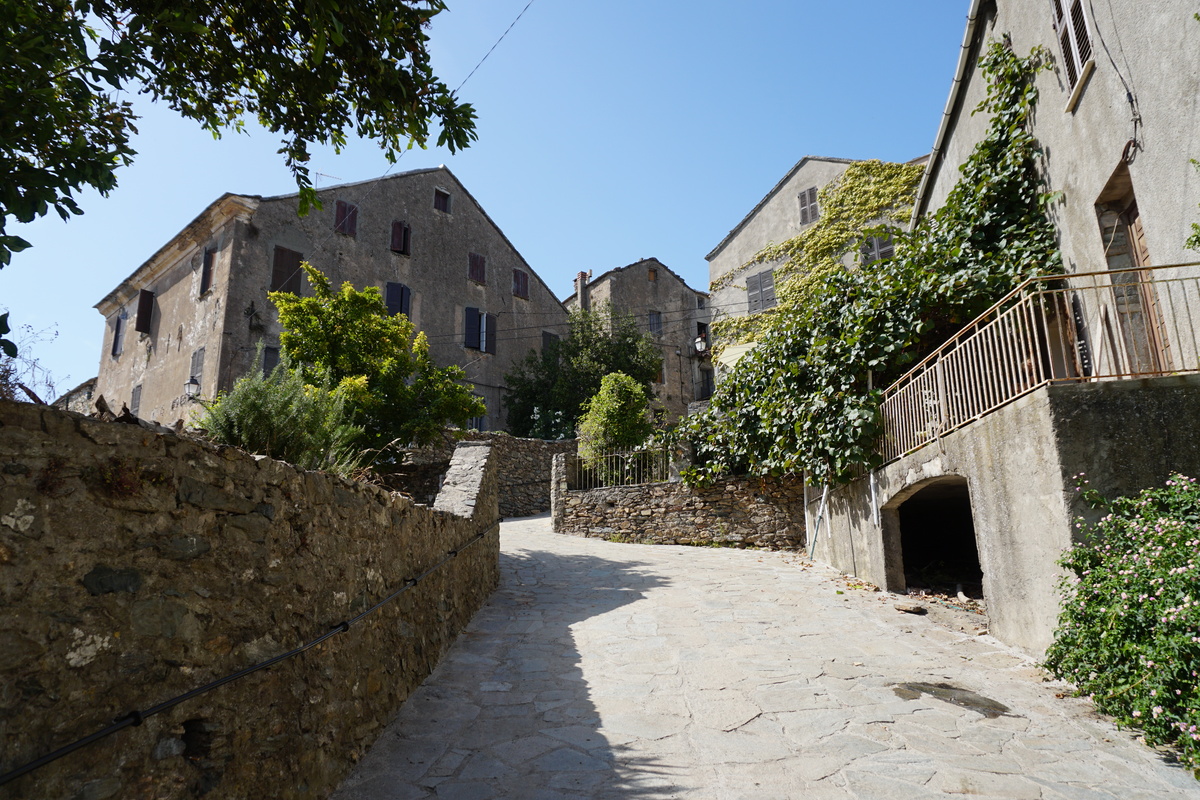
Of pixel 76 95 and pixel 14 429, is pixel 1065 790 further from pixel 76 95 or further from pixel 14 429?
pixel 76 95

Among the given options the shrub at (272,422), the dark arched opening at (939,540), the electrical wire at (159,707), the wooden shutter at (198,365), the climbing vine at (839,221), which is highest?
the climbing vine at (839,221)

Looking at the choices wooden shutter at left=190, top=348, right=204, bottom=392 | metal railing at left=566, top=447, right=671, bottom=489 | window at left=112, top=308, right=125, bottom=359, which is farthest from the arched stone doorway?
window at left=112, top=308, right=125, bottom=359

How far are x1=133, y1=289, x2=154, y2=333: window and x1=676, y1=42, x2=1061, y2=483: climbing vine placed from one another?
19674 mm

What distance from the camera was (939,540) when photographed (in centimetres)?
1121

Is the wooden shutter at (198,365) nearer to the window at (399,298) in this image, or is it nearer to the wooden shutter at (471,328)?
the window at (399,298)

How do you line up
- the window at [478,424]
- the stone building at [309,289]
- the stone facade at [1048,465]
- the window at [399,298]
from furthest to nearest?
1. the window at [478,424]
2. the window at [399,298]
3. the stone building at [309,289]
4. the stone facade at [1048,465]

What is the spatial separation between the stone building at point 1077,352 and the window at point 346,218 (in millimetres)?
17359

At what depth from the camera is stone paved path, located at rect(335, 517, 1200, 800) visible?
3635mm

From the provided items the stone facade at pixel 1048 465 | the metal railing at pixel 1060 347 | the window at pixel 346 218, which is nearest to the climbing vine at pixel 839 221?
the metal railing at pixel 1060 347

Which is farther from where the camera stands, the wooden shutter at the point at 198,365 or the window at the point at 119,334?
the window at the point at 119,334

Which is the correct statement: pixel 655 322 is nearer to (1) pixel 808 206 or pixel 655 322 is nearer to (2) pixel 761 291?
(2) pixel 761 291

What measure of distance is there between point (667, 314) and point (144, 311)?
66.3ft

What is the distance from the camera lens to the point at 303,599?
3492 millimetres

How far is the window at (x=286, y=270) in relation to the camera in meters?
19.3
